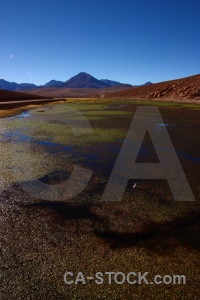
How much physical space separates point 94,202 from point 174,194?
177cm

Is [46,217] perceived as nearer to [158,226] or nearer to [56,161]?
[158,226]

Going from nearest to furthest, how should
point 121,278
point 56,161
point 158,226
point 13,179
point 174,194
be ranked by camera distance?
point 121,278, point 158,226, point 174,194, point 13,179, point 56,161

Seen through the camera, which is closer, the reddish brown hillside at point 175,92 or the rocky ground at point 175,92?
the rocky ground at point 175,92

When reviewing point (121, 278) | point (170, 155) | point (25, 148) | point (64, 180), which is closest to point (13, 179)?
point (64, 180)

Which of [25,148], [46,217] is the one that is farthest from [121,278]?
[25,148]

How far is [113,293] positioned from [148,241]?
1.21m

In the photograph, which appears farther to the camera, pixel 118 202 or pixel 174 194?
pixel 174 194

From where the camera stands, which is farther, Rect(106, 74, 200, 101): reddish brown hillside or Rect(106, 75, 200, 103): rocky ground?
Rect(106, 74, 200, 101): reddish brown hillside

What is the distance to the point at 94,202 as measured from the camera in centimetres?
528

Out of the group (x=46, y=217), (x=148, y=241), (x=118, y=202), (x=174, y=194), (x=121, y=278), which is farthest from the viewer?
(x=174, y=194)

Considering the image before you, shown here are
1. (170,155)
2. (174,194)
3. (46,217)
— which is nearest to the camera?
(46,217)

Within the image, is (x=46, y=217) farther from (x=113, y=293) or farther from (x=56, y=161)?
(x=56, y=161)

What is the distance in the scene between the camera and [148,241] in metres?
3.97

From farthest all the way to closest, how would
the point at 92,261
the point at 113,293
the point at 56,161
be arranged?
the point at 56,161 → the point at 92,261 → the point at 113,293
